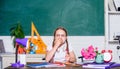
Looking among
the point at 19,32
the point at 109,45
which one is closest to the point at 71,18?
the point at 109,45

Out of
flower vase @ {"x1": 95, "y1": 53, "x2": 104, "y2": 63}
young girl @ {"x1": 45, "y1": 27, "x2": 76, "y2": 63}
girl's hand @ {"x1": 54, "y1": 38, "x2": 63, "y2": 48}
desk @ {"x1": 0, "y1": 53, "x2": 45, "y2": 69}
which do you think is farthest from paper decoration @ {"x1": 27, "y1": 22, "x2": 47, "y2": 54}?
flower vase @ {"x1": 95, "y1": 53, "x2": 104, "y2": 63}

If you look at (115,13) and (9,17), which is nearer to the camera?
(115,13)

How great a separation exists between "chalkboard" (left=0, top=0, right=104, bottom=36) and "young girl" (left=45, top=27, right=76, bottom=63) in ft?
2.85

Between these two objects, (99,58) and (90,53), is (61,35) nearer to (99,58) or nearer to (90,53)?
(90,53)

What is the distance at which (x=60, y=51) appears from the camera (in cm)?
358

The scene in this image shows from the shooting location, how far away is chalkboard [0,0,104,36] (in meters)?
4.52

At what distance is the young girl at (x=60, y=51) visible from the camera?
342cm

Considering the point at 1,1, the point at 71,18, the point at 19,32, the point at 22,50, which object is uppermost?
the point at 1,1

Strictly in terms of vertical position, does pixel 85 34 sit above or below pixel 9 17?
below

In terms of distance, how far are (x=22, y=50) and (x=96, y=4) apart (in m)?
1.53

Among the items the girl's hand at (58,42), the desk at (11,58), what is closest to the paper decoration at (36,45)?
the desk at (11,58)

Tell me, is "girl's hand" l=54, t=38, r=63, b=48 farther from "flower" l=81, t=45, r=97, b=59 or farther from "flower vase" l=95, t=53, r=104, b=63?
"flower vase" l=95, t=53, r=104, b=63

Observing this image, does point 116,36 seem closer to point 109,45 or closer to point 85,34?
point 109,45

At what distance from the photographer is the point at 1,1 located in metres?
4.59
